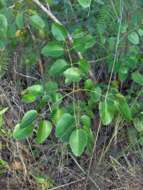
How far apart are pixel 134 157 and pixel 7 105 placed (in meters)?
0.51

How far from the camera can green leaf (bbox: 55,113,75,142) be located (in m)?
1.15

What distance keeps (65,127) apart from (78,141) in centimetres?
5

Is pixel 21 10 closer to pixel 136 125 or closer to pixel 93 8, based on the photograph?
pixel 93 8

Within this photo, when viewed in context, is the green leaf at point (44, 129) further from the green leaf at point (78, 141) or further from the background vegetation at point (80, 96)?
the background vegetation at point (80, 96)

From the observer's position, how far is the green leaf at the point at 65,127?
1147 millimetres

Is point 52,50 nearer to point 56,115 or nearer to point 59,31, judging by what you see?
point 59,31

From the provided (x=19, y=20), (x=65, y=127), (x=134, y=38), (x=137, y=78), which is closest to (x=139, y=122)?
(x=137, y=78)

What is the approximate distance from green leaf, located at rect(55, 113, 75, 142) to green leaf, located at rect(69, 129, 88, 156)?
0.06 ft

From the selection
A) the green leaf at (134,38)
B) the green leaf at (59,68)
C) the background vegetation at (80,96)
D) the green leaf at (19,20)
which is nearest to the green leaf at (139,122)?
the background vegetation at (80,96)

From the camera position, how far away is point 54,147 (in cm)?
161

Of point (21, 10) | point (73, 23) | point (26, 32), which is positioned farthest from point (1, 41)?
point (73, 23)

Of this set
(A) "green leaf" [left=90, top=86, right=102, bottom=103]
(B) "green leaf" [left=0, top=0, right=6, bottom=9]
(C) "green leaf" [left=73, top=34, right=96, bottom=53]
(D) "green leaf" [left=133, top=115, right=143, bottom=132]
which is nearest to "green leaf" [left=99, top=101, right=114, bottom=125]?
(A) "green leaf" [left=90, top=86, right=102, bottom=103]

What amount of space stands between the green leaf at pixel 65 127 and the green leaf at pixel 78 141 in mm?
17

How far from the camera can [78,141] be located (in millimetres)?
1146
